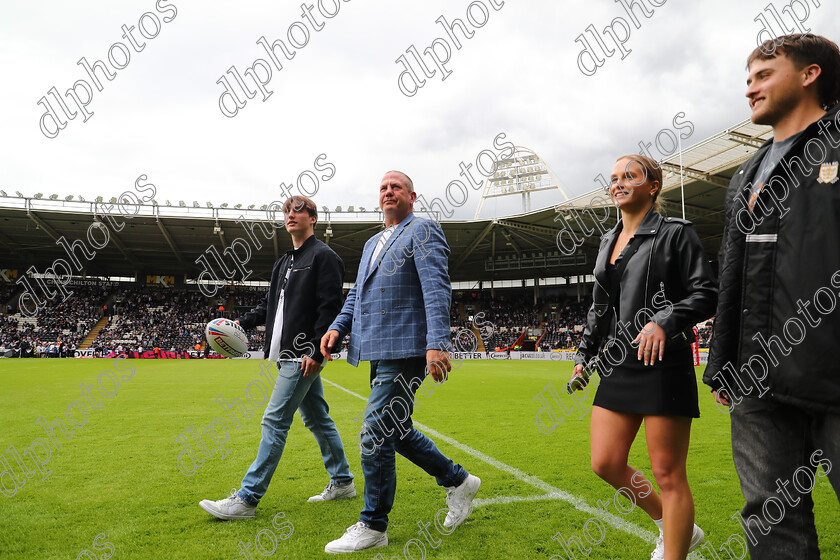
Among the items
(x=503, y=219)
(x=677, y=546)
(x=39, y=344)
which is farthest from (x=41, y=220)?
(x=677, y=546)

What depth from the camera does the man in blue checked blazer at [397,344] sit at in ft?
9.68

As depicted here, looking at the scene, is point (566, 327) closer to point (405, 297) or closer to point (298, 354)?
point (298, 354)

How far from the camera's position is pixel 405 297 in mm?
3189

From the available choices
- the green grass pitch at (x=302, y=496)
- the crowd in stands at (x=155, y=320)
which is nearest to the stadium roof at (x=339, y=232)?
the crowd in stands at (x=155, y=320)

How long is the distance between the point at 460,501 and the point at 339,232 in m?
33.5

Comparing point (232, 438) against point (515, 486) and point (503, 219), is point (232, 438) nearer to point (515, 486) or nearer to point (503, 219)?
point (515, 486)

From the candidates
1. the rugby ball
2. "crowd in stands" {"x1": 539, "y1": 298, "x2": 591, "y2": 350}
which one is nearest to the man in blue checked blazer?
the rugby ball

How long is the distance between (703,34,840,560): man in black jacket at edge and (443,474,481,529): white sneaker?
1760 millimetres

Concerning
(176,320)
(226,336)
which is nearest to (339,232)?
(176,320)

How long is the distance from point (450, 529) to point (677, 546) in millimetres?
1341

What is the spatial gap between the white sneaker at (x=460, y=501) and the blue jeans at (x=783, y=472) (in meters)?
1.77

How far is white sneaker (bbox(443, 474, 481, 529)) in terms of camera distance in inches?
127

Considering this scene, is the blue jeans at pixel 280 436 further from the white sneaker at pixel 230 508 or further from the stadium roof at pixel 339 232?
the stadium roof at pixel 339 232

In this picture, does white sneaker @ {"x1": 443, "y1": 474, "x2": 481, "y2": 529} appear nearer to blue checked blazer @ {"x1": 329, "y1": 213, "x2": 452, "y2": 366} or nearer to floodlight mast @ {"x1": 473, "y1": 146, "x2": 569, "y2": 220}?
blue checked blazer @ {"x1": 329, "y1": 213, "x2": 452, "y2": 366}
